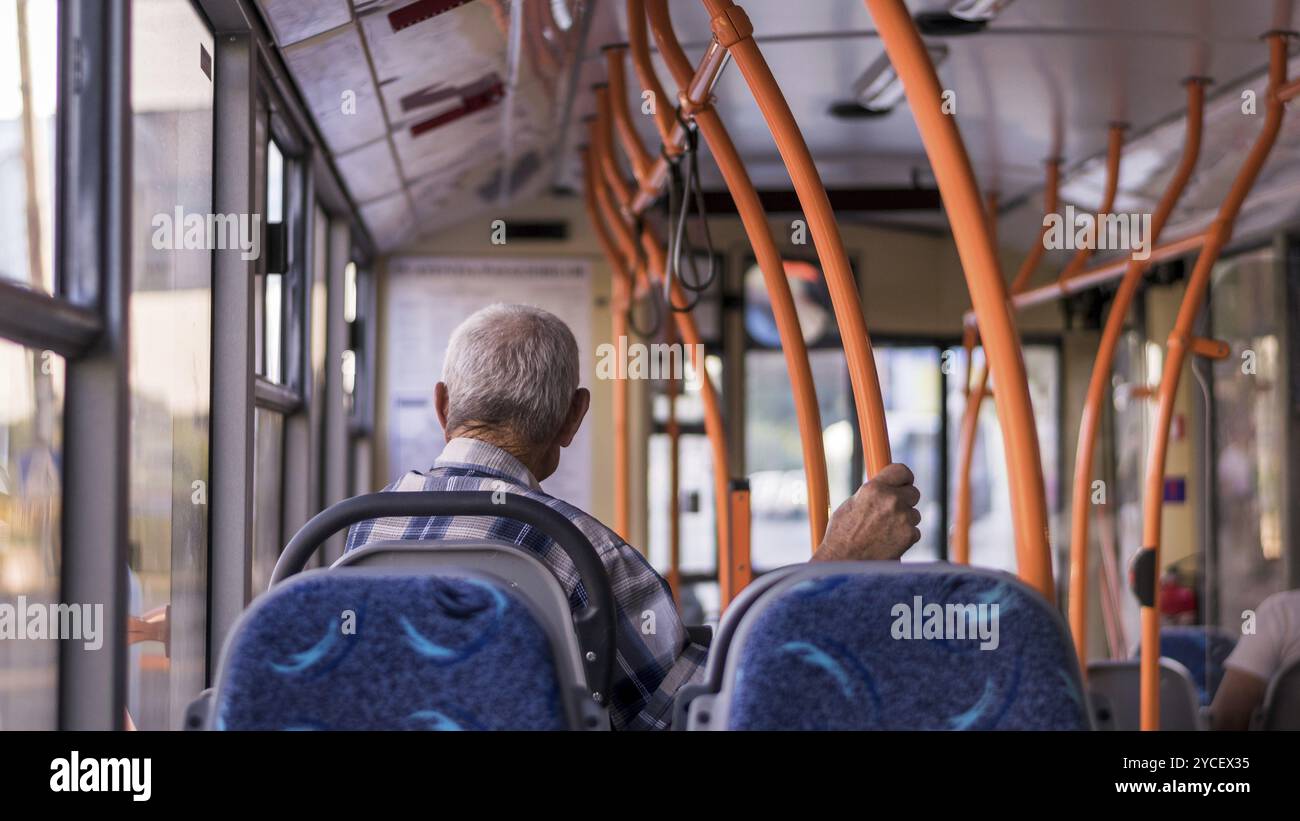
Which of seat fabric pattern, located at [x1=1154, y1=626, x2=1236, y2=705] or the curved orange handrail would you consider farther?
seat fabric pattern, located at [x1=1154, y1=626, x2=1236, y2=705]

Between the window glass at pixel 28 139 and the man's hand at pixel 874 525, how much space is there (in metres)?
1.19

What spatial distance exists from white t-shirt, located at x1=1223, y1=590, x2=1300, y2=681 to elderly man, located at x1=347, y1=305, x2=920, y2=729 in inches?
64.8

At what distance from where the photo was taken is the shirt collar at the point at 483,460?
2062mm

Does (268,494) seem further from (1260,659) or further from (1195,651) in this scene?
(1195,651)

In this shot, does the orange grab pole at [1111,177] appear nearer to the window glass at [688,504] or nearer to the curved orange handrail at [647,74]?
the curved orange handrail at [647,74]

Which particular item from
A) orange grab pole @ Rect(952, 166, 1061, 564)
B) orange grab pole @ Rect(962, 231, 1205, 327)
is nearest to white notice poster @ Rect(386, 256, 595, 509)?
orange grab pole @ Rect(952, 166, 1061, 564)

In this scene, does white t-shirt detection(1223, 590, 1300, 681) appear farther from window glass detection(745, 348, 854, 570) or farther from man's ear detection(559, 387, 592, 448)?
window glass detection(745, 348, 854, 570)

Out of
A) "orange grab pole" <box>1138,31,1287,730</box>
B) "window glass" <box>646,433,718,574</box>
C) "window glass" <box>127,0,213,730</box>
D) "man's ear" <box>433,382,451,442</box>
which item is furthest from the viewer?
"window glass" <box>646,433,718,574</box>

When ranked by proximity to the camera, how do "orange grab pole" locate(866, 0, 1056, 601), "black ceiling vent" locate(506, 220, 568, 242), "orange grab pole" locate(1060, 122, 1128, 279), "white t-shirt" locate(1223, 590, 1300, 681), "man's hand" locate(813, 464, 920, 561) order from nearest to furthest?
"orange grab pole" locate(866, 0, 1056, 601), "man's hand" locate(813, 464, 920, 561), "white t-shirt" locate(1223, 590, 1300, 681), "orange grab pole" locate(1060, 122, 1128, 279), "black ceiling vent" locate(506, 220, 568, 242)

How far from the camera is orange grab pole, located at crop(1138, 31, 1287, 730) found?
11.5ft

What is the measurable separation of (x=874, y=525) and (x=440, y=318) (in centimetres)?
522

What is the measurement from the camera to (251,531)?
2.97 meters

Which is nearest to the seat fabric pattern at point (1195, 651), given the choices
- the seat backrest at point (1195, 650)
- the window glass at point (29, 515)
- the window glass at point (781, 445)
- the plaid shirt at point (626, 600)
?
the seat backrest at point (1195, 650)

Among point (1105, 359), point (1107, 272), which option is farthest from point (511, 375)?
point (1107, 272)
